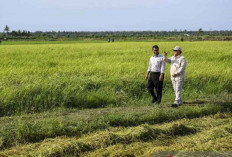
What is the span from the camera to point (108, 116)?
6340 millimetres

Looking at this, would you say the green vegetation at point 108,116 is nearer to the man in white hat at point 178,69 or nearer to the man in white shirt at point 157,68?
the man in white hat at point 178,69

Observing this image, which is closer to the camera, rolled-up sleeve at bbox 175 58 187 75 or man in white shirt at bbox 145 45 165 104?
rolled-up sleeve at bbox 175 58 187 75

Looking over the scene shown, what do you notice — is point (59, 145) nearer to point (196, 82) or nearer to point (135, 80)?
point (135, 80)

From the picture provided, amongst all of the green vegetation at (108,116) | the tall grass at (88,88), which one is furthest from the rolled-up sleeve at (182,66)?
the tall grass at (88,88)

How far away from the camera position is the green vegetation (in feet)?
15.9

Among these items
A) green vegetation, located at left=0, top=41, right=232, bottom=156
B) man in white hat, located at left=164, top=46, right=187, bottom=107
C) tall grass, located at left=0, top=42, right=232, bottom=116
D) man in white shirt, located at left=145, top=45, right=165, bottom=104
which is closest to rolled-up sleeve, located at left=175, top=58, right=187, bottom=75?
man in white hat, located at left=164, top=46, right=187, bottom=107

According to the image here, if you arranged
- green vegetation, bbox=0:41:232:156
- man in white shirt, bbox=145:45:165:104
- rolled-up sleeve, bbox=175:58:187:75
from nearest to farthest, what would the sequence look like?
green vegetation, bbox=0:41:232:156, rolled-up sleeve, bbox=175:58:187:75, man in white shirt, bbox=145:45:165:104

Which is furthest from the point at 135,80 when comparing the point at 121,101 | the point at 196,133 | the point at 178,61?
the point at 196,133

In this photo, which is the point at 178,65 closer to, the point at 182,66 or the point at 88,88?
the point at 182,66

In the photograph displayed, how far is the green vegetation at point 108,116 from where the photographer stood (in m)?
4.86

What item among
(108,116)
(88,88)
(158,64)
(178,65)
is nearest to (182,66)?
(178,65)

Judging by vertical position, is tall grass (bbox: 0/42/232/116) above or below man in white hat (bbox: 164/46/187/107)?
below

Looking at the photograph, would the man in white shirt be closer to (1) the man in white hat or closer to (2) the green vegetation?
(1) the man in white hat

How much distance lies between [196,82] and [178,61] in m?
3.07
